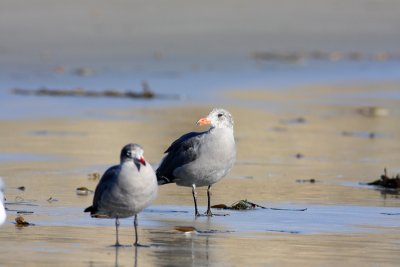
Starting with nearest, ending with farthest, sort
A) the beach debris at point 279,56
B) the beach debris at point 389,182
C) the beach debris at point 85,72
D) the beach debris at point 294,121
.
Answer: the beach debris at point 389,182
the beach debris at point 294,121
the beach debris at point 85,72
the beach debris at point 279,56

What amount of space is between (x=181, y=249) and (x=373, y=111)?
1133 cm

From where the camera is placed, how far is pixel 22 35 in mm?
31438

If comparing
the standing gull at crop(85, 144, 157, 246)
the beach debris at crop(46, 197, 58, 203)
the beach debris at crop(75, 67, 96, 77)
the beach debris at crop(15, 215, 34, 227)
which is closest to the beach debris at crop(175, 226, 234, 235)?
the standing gull at crop(85, 144, 157, 246)

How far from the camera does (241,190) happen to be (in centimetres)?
1262

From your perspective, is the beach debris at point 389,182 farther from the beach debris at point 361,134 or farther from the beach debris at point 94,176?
the beach debris at point 361,134

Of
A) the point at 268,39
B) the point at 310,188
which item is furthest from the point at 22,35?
the point at 310,188

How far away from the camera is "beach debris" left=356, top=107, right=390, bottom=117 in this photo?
19.7 m

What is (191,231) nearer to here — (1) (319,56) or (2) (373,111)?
(2) (373,111)

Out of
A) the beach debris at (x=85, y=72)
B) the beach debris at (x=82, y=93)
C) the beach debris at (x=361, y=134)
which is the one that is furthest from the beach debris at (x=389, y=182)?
the beach debris at (x=85, y=72)

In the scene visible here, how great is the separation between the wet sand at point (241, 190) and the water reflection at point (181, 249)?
0.01 m

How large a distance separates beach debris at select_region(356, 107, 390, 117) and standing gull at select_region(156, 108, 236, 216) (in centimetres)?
841

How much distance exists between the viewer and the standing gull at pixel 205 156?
11.5 meters

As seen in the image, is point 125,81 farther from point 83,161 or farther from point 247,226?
point 247,226

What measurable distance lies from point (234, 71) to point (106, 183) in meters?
17.1
